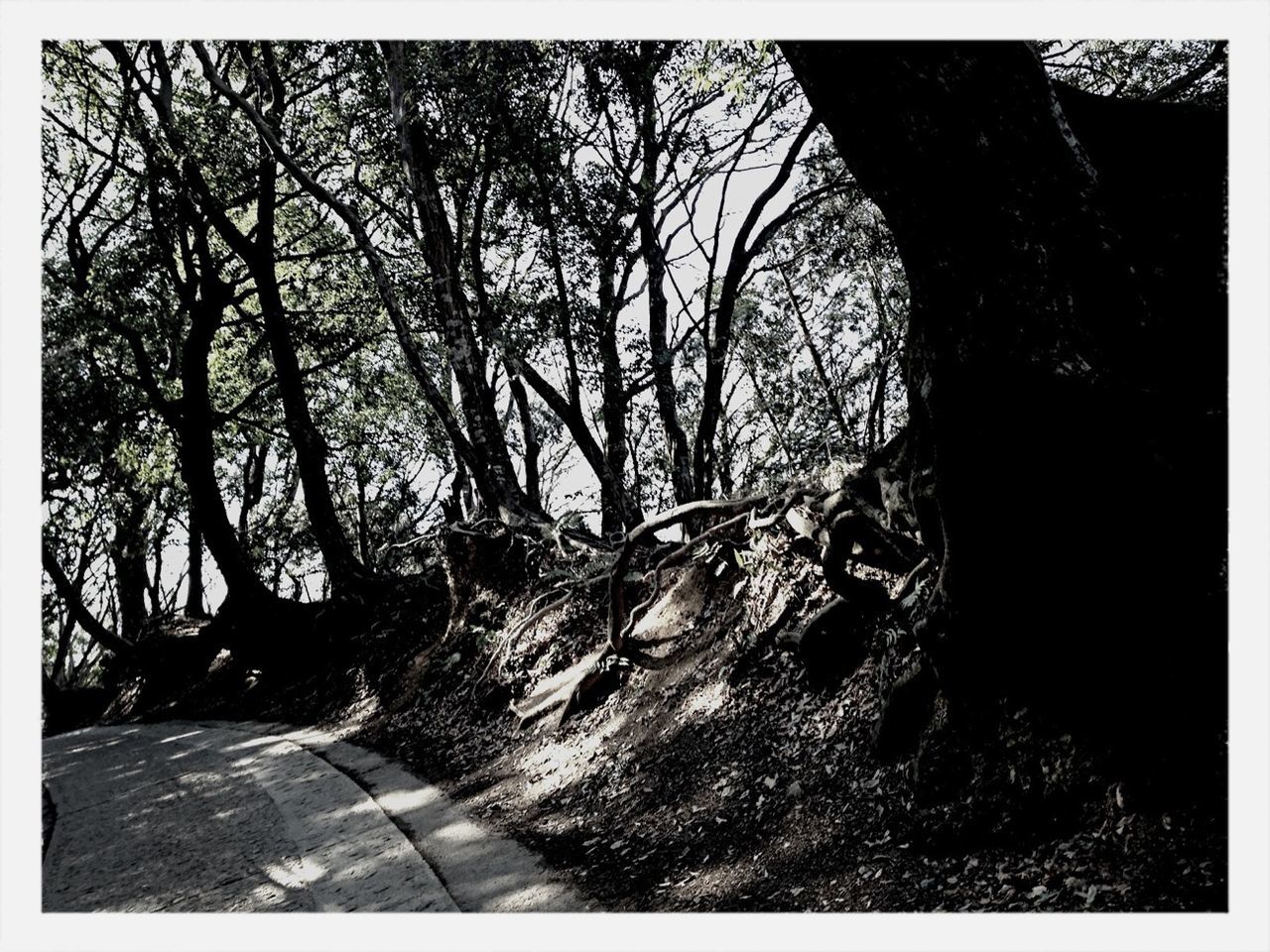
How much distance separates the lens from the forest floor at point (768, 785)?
294 cm

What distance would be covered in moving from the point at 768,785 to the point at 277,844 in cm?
279

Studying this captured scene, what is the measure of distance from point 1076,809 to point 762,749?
1.69 meters

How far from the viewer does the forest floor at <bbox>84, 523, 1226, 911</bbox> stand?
2939 mm

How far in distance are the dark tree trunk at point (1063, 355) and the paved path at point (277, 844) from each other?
2.53 meters

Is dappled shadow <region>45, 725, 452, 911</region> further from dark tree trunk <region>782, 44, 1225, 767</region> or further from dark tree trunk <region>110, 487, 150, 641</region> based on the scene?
dark tree trunk <region>110, 487, 150, 641</region>

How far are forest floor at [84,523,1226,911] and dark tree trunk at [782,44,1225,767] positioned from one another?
0.44 m

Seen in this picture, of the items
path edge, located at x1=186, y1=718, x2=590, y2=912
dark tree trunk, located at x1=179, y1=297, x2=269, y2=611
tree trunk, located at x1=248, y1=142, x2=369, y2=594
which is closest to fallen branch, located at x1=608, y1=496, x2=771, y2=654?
path edge, located at x1=186, y1=718, x2=590, y2=912

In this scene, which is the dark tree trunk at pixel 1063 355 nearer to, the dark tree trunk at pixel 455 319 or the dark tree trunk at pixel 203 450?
the dark tree trunk at pixel 455 319

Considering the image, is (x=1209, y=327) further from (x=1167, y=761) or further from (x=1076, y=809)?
(x=1076, y=809)

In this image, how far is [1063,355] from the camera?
279 cm

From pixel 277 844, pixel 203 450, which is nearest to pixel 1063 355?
pixel 277 844

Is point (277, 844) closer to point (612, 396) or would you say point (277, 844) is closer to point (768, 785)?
point (768, 785)

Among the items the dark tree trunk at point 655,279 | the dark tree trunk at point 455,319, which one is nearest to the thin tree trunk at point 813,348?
the dark tree trunk at point 655,279

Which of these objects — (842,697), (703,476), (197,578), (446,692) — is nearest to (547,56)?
(703,476)
